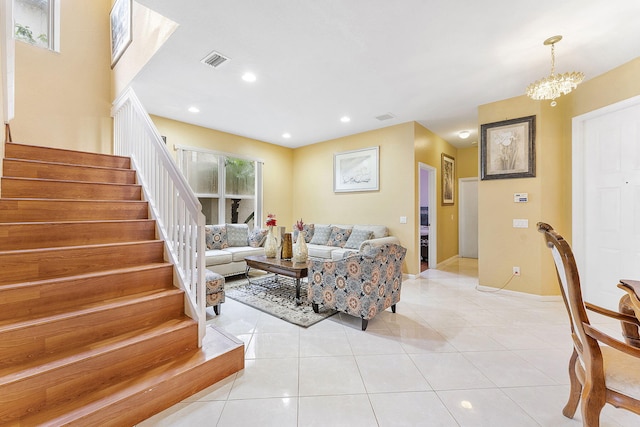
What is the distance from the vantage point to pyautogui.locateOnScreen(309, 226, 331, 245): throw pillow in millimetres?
5383

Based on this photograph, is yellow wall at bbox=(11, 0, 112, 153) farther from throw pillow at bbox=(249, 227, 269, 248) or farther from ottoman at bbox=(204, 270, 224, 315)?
ottoman at bbox=(204, 270, 224, 315)

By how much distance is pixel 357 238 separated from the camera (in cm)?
493

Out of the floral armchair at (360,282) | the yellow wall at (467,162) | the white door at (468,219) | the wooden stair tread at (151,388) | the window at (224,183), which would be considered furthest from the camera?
the white door at (468,219)

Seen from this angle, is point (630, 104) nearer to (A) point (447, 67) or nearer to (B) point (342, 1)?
(A) point (447, 67)

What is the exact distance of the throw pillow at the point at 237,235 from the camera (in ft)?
16.1

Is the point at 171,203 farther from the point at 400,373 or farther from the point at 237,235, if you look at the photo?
→ the point at 237,235

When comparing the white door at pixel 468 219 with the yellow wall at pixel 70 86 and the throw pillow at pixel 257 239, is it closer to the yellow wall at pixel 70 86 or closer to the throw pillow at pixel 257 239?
the throw pillow at pixel 257 239

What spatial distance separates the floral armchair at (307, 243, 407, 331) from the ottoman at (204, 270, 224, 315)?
1028 mm

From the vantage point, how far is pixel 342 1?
6.60 ft

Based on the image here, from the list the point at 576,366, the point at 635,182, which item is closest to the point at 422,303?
the point at 576,366

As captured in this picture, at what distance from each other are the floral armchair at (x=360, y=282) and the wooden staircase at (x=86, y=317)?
114 centimetres

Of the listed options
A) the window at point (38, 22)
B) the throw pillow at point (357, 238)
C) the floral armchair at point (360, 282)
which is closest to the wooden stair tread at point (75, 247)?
the floral armchair at point (360, 282)

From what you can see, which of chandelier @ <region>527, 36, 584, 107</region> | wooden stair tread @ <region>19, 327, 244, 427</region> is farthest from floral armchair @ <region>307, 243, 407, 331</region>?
chandelier @ <region>527, 36, 584, 107</region>

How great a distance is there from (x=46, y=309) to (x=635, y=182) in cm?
539
